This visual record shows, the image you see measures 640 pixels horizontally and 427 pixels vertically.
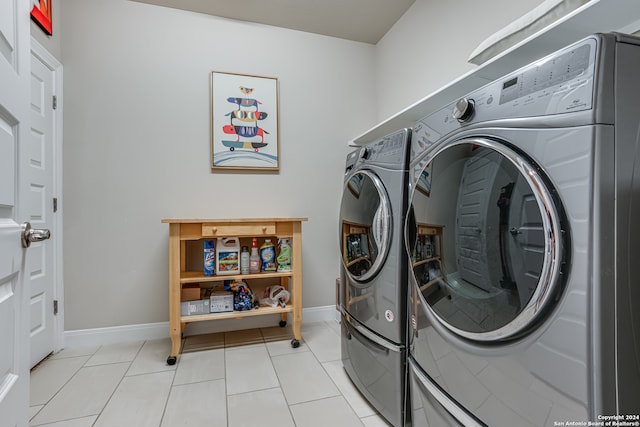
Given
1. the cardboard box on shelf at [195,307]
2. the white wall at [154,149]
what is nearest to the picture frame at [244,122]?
the white wall at [154,149]

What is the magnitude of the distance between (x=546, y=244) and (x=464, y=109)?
0.44 metres

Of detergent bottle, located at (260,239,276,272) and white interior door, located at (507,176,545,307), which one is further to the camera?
detergent bottle, located at (260,239,276,272)

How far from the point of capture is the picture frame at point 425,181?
1034 mm

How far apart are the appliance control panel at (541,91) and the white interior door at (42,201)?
2.29 meters

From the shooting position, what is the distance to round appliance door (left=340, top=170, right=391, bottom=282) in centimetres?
131

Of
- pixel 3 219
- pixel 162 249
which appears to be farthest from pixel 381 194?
pixel 162 249

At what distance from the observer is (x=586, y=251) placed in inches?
23.5

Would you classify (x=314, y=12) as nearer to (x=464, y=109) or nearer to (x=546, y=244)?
(x=464, y=109)

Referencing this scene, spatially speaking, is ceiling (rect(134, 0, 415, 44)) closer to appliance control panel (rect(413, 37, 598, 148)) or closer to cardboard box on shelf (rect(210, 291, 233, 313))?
appliance control panel (rect(413, 37, 598, 148))

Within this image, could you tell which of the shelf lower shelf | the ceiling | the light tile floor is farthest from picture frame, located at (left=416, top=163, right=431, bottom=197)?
the ceiling

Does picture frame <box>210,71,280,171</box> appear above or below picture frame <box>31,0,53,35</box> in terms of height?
below

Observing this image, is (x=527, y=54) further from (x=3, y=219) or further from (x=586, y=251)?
(x=3, y=219)

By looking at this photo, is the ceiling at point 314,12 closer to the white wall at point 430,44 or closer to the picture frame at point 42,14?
the white wall at point 430,44

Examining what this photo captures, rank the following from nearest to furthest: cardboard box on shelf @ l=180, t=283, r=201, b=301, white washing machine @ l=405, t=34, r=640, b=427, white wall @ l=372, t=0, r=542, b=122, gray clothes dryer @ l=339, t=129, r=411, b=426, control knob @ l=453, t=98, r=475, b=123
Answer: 1. white washing machine @ l=405, t=34, r=640, b=427
2. control knob @ l=453, t=98, r=475, b=123
3. gray clothes dryer @ l=339, t=129, r=411, b=426
4. white wall @ l=372, t=0, r=542, b=122
5. cardboard box on shelf @ l=180, t=283, r=201, b=301
